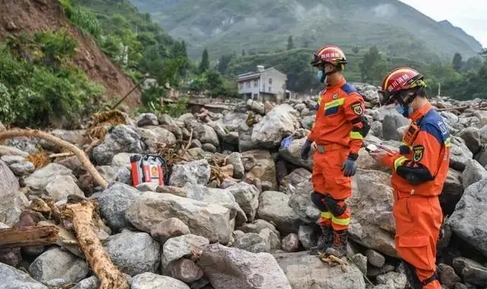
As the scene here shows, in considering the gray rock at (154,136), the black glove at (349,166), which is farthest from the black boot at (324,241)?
the gray rock at (154,136)

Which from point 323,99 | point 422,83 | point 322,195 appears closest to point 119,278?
point 322,195

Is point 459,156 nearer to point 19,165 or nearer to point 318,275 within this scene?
point 318,275

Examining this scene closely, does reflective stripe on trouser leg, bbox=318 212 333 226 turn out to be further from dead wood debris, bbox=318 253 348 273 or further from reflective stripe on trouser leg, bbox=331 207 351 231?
dead wood debris, bbox=318 253 348 273

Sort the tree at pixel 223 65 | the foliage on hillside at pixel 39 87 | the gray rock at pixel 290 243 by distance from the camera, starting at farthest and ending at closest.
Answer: the tree at pixel 223 65, the foliage on hillside at pixel 39 87, the gray rock at pixel 290 243

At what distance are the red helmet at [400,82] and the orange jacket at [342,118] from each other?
45 centimetres

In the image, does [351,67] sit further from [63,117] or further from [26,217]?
[26,217]

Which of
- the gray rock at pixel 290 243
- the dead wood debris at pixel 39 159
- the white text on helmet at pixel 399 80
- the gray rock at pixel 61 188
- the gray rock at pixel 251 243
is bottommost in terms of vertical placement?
the gray rock at pixel 290 243

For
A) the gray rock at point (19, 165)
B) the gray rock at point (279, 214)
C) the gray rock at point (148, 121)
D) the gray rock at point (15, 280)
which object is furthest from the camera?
the gray rock at point (148, 121)

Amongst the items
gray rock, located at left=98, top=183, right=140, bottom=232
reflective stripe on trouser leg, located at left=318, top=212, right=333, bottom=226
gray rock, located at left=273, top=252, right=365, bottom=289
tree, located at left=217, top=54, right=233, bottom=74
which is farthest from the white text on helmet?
tree, located at left=217, top=54, right=233, bottom=74

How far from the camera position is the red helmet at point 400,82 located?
12.8ft

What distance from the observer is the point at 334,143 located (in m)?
4.56

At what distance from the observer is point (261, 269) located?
3.80 meters

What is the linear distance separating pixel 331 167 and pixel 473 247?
1820 mm

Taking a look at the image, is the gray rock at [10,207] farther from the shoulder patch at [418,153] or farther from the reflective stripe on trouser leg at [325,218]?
the shoulder patch at [418,153]
